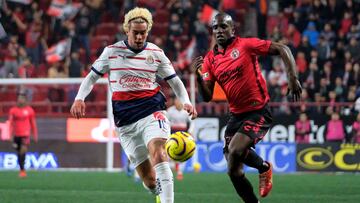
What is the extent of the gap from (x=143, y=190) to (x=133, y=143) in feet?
18.4

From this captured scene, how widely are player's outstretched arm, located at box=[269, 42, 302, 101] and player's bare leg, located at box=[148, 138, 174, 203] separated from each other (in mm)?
1546

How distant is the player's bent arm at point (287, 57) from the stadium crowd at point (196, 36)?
40.5ft

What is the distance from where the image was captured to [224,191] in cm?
1592

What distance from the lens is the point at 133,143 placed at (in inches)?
427

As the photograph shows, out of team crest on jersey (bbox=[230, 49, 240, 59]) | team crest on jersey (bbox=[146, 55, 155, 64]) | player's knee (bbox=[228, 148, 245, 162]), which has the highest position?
team crest on jersey (bbox=[230, 49, 240, 59])

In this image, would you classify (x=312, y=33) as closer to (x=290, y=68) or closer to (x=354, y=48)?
(x=354, y=48)

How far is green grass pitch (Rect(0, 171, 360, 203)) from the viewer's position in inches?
557

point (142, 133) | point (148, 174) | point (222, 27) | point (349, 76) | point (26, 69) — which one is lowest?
point (148, 174)

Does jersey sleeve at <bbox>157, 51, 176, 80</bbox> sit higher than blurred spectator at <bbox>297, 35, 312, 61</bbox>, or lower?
lower

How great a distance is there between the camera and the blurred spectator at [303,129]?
22.7 metres

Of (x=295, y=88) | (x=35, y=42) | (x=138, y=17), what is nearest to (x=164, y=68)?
(x=138, y=17)

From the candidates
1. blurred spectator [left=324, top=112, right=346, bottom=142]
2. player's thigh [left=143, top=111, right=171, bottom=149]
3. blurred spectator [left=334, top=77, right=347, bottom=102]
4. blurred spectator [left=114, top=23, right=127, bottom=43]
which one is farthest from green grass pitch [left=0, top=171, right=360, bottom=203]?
blurred spectator [left=114, top=23, right=127, bottom=43]

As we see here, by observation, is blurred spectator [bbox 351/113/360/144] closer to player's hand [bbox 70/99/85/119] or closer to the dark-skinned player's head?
the dark-skinned player's head

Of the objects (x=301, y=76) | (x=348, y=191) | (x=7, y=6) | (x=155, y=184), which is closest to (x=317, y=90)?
(x=301, y=76)
